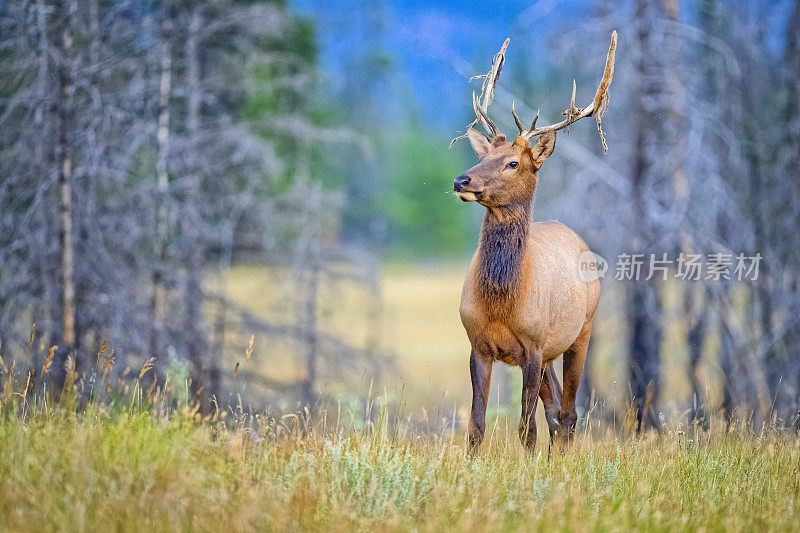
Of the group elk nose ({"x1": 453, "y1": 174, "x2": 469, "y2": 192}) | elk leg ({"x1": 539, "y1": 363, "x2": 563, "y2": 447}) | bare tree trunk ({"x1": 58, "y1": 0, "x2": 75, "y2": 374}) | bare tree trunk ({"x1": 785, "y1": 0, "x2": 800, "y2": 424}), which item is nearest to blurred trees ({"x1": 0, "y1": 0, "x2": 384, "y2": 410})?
bare tree trunk ({"x1": 58, "y1": 0, "x2": 75, "y2": 374})

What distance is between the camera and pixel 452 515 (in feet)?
12.4

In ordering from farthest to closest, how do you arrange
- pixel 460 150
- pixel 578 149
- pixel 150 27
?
pixel 460 150 → pixel 578 149 → pixel 150 27

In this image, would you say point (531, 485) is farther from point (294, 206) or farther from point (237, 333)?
point (294, 206)

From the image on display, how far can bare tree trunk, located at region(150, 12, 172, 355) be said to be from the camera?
1082 cm

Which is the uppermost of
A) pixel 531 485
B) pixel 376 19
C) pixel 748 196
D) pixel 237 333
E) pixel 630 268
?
pixel 376 19

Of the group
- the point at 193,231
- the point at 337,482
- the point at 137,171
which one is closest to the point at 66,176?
the point at 193,231

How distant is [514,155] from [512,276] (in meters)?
A: 0.83

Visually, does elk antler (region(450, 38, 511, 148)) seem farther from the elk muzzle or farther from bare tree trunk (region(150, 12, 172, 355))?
bare tree trunk (region(150, 12, 172, 355))

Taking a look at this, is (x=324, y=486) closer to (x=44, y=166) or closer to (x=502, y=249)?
(x=502, y=249)

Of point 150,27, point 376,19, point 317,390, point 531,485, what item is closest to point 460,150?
point 376,19

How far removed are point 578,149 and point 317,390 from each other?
225 inches

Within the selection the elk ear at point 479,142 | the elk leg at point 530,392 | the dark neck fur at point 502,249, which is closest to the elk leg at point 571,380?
the elk leg at point 530,392

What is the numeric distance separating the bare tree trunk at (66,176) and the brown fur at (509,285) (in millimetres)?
5455

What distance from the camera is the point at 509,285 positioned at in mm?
5359
